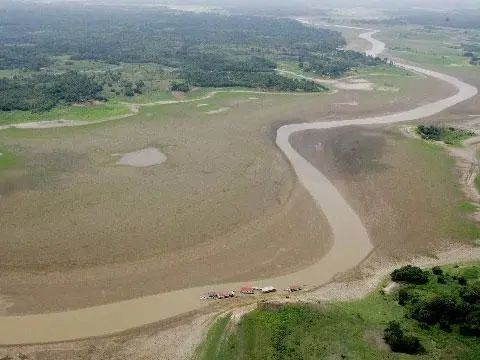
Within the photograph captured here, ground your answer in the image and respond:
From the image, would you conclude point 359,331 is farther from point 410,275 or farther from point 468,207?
point 468,207

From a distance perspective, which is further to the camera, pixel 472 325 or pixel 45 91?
pixel 45 91

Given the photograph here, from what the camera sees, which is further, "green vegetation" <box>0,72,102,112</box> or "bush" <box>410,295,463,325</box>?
"green vegetation" <box>0,72,102,112</box>

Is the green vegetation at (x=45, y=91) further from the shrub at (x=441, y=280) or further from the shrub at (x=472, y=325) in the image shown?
the shrub at (x=472, y=325)

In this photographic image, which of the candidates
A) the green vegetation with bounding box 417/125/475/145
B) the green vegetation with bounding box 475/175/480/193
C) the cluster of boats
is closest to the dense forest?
the green vegetation with bounding box 417/125/475/145

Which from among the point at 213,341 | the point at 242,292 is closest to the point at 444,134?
the point at 242,292

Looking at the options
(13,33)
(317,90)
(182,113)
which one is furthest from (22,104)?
(13,33)

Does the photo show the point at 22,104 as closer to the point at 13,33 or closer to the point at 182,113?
the point at 182,113

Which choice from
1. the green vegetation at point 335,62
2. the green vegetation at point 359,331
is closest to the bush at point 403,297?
the green vegetation at point 359,331

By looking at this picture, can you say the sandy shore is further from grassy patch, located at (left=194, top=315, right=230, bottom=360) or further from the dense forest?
grassy patch, located at (left=194, top=315, right=230, bottom=360)
